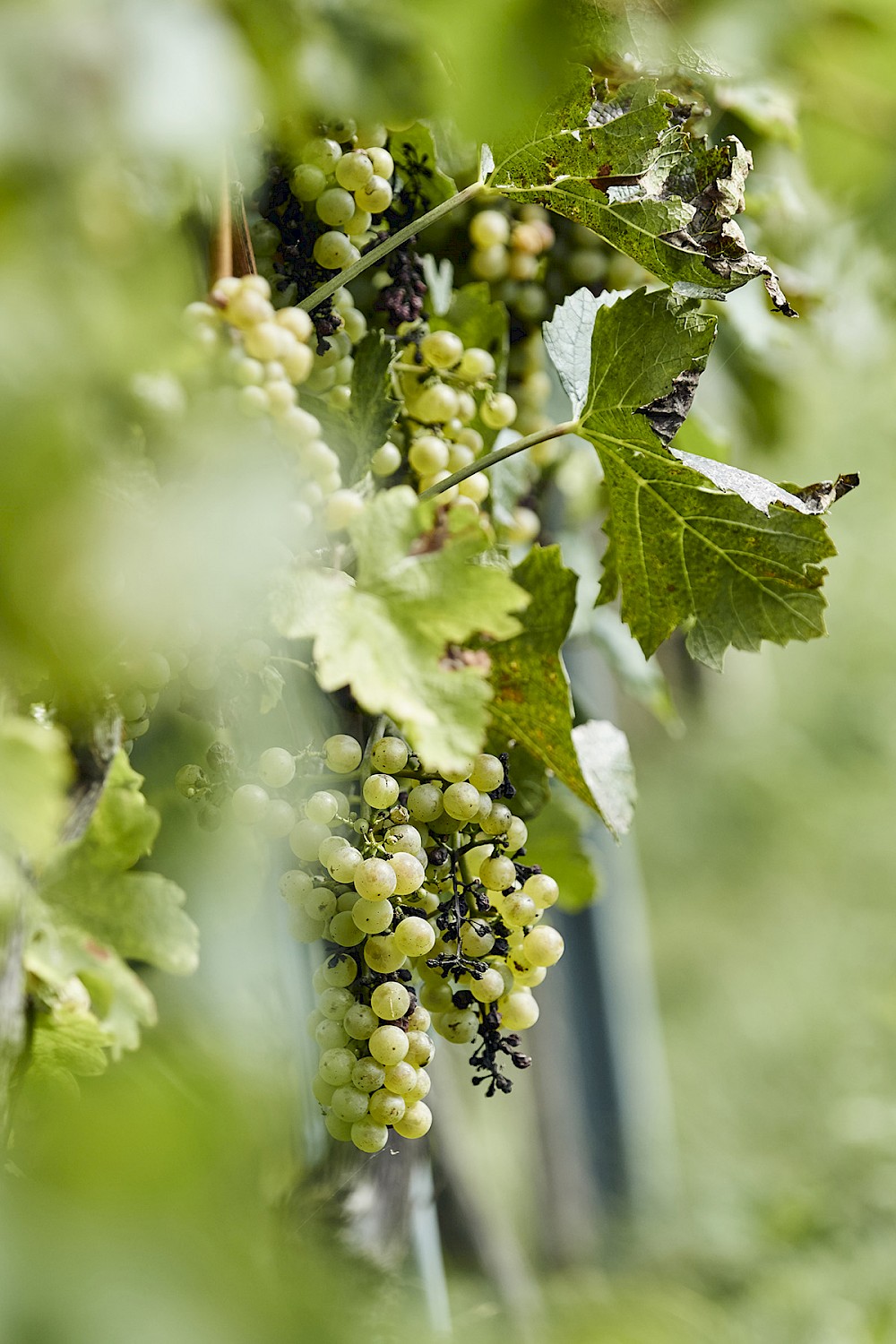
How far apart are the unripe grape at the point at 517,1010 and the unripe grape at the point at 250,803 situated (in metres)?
0.09

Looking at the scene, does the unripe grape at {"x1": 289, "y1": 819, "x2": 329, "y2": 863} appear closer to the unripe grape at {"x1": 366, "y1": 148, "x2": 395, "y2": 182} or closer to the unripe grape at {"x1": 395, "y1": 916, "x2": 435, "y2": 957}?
the unripe grape at {"x1": 395, "y1": 916, "x2": 435, "y2": 957}

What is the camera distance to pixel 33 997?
26cm

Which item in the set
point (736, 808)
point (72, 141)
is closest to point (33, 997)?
point (72, 141)

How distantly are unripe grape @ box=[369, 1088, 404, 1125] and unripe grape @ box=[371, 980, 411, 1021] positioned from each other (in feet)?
0.06

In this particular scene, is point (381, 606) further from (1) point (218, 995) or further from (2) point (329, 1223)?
(2) point (329, 1223)

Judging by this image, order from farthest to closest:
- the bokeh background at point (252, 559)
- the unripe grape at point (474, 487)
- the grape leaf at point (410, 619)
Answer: the unripe grape at point (474, 487) < the grape leaf at point (410, 619) < the bokeh background at point (252, 559)

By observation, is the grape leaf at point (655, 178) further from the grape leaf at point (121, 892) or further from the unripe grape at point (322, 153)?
the grape leaf at point (121, 892)

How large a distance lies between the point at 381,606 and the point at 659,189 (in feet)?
0.48

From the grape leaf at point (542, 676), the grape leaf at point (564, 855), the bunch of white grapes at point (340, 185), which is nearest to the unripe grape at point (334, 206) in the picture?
the bunch of white grapes at point (340, 185)

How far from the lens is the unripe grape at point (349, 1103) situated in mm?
279

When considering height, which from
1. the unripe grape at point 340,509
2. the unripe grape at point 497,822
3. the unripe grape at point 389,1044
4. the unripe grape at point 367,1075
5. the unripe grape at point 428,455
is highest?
the unripe grape at point 428,455

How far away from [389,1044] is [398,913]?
3cm

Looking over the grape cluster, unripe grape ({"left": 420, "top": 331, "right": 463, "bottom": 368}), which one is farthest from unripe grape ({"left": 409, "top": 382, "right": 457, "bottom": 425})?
the grape cluster

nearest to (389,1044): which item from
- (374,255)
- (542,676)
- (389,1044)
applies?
(389,1044)
